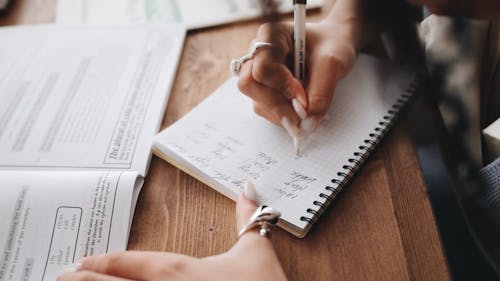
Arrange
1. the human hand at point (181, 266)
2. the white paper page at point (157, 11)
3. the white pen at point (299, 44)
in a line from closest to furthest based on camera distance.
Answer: the human hand at point (181, 266)
the white pen at point (299, 44)
the white paper page at point (157, 11)

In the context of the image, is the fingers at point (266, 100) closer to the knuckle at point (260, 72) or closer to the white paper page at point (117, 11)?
the knuckle at point (260, 72)

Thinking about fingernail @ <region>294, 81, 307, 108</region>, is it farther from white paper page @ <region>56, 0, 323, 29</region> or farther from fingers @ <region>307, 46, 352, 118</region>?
white paper page @ <region>56, 0, 323, 29</region>

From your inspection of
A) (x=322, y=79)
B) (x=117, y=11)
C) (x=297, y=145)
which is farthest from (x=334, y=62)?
(x=117, y=11)

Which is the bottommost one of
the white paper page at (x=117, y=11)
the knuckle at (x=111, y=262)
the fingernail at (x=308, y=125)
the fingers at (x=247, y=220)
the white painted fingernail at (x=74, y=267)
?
the white painted fingernail at (x=74, y=267)

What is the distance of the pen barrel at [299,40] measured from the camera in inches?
22.3

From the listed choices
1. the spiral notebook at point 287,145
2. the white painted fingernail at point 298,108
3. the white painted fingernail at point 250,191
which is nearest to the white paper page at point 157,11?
the spiral notebook at point 287,145

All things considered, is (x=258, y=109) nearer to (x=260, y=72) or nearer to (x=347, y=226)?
(x=260, y=72)

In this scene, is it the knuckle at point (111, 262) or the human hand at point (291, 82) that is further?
the human hand at point (291, 82)

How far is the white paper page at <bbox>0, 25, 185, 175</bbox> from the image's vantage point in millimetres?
621

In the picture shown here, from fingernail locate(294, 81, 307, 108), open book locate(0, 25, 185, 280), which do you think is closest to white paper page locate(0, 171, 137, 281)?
open book locate(0, 25, 185, 280)

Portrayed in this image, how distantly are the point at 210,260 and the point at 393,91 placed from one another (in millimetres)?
392

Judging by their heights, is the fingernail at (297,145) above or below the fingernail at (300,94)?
below

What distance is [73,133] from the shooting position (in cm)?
65

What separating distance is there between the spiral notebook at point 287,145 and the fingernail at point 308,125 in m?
0.01
